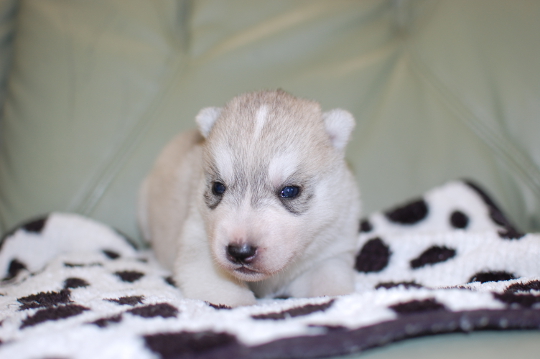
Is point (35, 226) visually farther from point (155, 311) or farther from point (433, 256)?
point (433, 256)

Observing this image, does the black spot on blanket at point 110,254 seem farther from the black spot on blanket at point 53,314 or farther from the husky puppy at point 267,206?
the black spot on blanket at point 53,314

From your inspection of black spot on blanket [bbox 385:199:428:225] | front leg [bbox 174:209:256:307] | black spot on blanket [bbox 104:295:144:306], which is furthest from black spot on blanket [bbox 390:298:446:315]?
black spot on blanket [bbox 385:199:428:225]

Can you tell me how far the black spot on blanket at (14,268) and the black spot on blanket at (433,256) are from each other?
2032mm

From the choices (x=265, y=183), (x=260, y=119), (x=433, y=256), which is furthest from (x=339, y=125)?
(x=433, y=256)

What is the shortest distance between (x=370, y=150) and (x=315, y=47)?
781 millimetres

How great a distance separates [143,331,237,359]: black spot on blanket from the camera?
1.14m

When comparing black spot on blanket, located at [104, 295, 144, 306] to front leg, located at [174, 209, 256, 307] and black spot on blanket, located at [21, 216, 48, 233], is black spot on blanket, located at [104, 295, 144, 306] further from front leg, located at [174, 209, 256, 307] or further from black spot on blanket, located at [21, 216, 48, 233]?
black spot on blanket, located at [21, 216, 48, 233]

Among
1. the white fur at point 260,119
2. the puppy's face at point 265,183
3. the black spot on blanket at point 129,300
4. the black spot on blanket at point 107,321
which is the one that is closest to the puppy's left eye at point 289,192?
the puppy's face at point 265,183

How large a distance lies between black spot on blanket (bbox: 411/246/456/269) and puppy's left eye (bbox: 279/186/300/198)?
75cm

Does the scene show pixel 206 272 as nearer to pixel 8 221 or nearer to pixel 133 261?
pixel 133 261

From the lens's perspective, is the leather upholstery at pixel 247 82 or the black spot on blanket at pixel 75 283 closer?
the black spot on blanket at pixel 75 283

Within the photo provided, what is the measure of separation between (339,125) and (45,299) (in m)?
1.44

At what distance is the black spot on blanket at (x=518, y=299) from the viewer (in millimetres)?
1338

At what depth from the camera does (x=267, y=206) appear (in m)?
1.86
